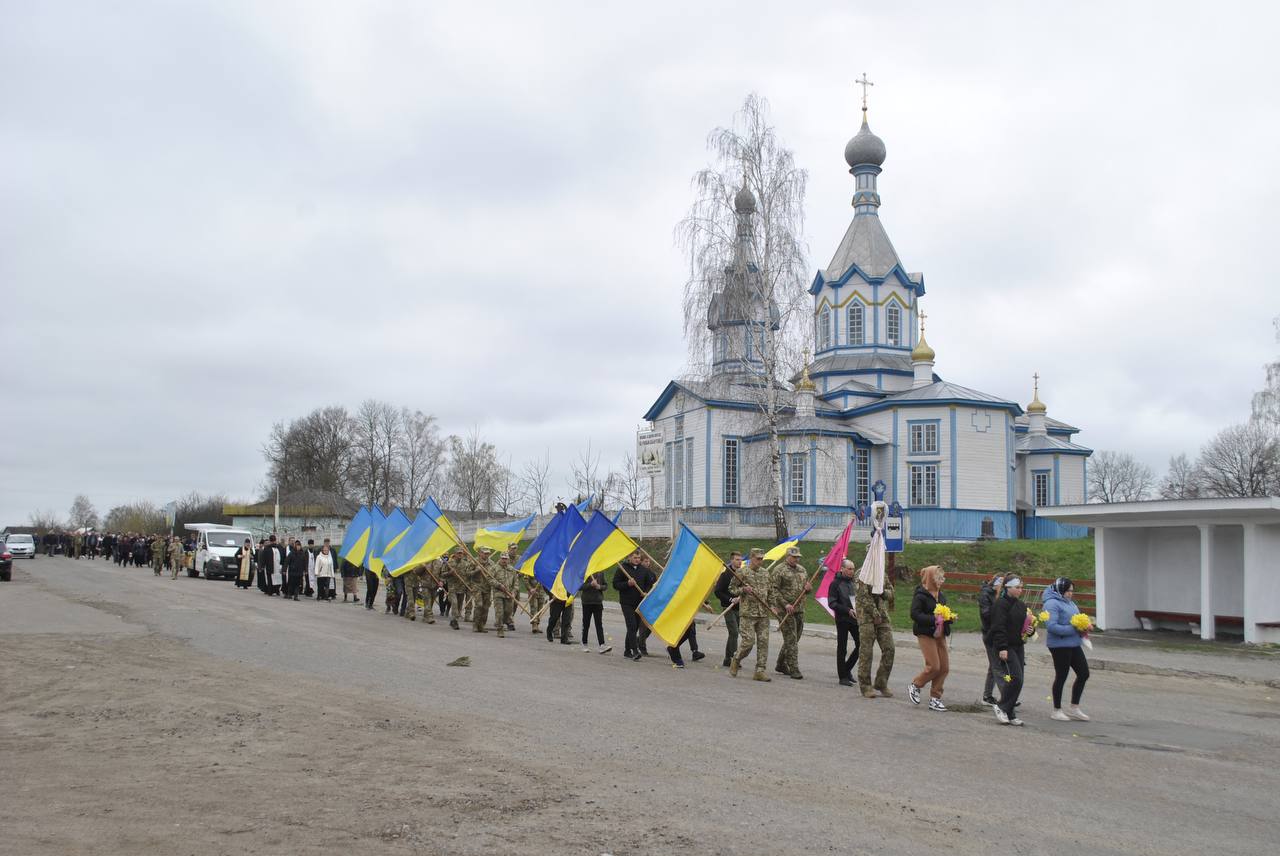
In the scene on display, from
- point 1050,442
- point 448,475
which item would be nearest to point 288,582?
point 1050,442

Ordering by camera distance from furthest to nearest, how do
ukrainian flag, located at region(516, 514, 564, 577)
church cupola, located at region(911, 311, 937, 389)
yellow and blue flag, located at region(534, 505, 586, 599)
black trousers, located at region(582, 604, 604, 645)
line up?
1. church cupola, located at region(911, 311, 937, 389)
2. ukrainian flag, located at region(516, 514, 564, 577)
3. yellow and blue flag, located at region(534, 505, 586, 599)
4. black trousers, located at region(582, 604, 604, 645)

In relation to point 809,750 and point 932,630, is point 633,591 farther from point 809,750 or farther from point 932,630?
point 809,750

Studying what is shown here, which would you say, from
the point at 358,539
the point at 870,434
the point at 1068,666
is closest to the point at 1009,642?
the point at 1068,666

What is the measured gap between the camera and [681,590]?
619 inches

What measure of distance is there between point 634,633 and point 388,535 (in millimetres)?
8859

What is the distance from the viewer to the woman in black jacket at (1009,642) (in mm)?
11359

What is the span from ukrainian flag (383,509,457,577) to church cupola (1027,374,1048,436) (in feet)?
125

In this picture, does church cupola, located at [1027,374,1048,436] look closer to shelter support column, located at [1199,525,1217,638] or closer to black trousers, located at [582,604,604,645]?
shelter support column, located at [1199,525,1217,638]

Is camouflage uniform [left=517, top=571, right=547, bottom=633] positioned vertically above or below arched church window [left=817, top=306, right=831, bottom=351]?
below

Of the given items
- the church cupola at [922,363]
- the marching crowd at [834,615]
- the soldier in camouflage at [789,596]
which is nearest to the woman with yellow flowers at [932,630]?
the marching crowd at [834,615]

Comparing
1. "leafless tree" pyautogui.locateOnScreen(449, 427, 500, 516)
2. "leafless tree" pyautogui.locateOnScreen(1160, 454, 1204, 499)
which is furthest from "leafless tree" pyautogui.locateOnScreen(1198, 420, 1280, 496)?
"leafless tree" pyautogui.locateOnScreen(449, 427, 500, 516)

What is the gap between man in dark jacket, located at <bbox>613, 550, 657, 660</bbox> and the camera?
1680 centimetres

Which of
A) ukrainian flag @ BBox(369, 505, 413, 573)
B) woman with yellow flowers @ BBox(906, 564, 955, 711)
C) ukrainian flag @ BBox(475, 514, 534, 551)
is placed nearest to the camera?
woman with yellow flowers @ BBox(906, 564, 955, 711)

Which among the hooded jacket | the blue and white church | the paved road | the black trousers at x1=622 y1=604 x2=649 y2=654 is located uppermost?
the blue and white church
